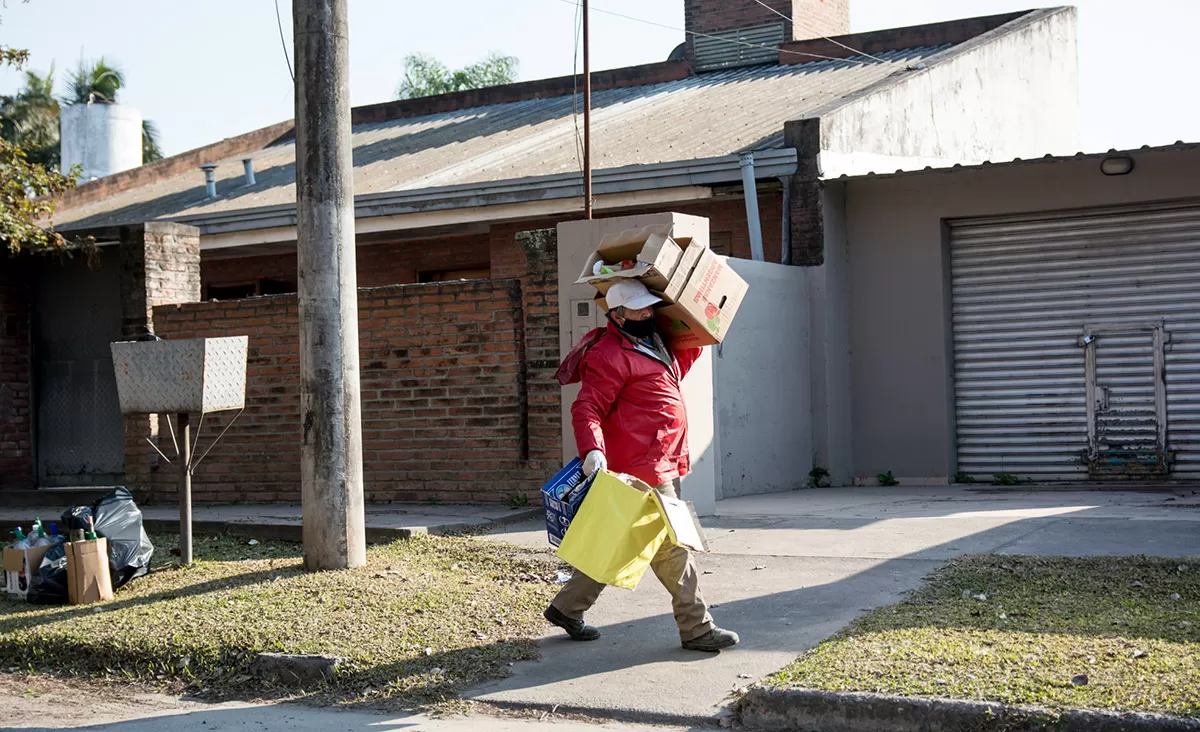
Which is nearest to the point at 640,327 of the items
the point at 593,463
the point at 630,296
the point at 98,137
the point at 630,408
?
the point at 630,296

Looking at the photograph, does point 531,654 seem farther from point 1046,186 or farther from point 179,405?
point 1046,186

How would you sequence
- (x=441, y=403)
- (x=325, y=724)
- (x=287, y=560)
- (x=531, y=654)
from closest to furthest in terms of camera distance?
(x=325, y=724) < (x=531, y=654) < (x=287, y=560) < (x=441, y=403)

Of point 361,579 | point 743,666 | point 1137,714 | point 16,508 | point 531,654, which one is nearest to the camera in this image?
point 1137,714

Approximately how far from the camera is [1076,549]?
25.5 ft

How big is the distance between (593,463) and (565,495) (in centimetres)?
27

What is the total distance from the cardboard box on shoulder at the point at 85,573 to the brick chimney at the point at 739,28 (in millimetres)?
14561

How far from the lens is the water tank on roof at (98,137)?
2567 cm

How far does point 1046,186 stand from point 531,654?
8670mm

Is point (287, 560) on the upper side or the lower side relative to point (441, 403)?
lower

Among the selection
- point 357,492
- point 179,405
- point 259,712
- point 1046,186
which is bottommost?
point 259,712

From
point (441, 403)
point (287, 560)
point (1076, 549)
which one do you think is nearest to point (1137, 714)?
point (1076, 549)

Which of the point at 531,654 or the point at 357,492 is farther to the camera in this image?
the point at 357,492

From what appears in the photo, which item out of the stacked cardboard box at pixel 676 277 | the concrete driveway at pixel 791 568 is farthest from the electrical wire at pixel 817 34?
the stacked cardboard box at pixel 676 277

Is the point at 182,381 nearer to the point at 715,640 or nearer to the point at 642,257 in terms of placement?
the point at 642,257
